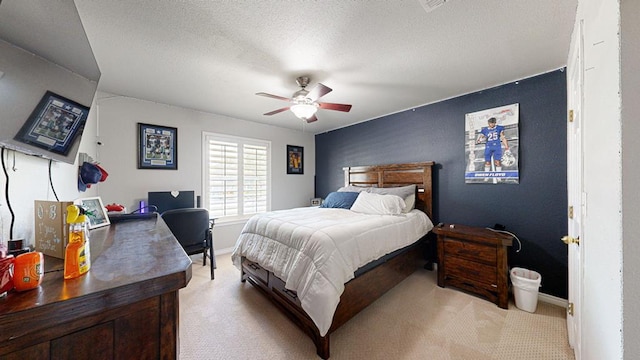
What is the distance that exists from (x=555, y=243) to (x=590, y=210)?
70.3 inches

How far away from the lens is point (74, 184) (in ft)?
6.33

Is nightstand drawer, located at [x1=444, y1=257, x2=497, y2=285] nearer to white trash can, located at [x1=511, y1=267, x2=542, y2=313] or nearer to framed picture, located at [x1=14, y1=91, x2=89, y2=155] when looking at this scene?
white trash can, located at [x1=511, y1=267, x2=542, y2=313]

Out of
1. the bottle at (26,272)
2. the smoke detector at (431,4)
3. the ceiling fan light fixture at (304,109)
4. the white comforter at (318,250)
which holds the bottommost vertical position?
the white comforter at (318,250)

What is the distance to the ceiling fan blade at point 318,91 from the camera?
2071 mm

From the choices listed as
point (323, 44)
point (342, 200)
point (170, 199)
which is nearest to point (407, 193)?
point (342, 200)

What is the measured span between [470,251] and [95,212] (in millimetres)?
3399

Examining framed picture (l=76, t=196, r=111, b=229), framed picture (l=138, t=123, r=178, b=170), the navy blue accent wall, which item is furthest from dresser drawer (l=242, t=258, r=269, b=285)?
the navy blue accent wall

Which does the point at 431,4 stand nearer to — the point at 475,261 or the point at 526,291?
the point at 475,261

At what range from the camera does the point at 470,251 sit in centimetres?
243

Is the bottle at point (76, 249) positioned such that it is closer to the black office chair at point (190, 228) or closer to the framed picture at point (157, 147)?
the black office chair at point (190, 228)

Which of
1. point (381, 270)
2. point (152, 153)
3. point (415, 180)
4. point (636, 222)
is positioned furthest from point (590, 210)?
point (152, 153)

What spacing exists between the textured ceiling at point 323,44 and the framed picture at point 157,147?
521 millimetres

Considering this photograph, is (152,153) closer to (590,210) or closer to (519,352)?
(590,210)

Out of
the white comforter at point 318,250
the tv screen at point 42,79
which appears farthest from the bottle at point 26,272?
the white comforter at point 318,250
